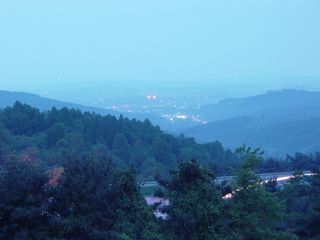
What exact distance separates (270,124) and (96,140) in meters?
43.6

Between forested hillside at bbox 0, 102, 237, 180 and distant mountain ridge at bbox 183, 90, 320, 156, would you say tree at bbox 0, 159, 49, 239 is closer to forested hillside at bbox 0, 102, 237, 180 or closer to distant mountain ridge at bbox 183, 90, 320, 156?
forested hillside at bbox 0, 102, 237, 180

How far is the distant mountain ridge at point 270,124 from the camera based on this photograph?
2498 inches

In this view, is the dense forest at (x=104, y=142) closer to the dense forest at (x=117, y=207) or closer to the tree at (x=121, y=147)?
the tree at (x=121, y=147)

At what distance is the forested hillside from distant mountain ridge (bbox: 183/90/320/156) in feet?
81.6

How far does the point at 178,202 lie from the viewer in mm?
9539

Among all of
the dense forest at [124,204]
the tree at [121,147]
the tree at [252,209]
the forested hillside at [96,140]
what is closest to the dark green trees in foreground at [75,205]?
the dense forest at [124,204]

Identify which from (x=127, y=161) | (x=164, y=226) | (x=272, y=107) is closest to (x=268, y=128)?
(x=272, y=107)

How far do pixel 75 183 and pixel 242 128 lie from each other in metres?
67.4

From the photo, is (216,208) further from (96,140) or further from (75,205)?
(96,140)

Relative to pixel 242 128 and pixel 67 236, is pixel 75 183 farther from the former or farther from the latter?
pixel 242 128

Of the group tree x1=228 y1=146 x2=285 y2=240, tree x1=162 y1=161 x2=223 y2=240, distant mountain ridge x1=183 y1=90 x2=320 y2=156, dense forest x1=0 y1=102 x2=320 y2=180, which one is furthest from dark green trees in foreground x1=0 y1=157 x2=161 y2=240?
distant mountain ridge x1=183 y1=90 x2=320 y2=156

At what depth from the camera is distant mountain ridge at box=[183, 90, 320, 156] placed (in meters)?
63.4

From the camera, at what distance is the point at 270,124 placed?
75375 mm

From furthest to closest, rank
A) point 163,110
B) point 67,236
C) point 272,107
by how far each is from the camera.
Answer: point 163,110
point 272,107
point 67,236
